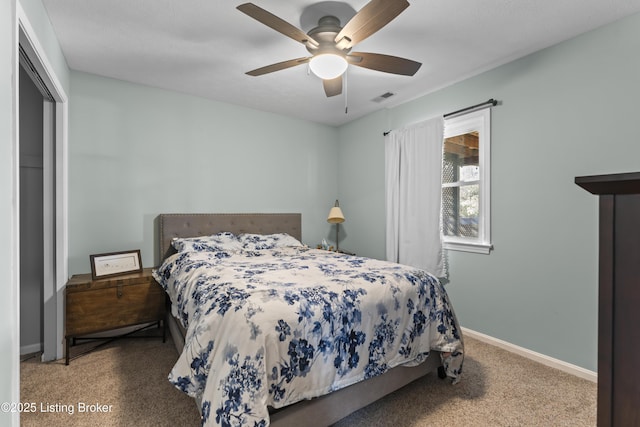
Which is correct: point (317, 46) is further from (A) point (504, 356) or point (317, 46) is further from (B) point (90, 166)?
(A) point (504, 356)

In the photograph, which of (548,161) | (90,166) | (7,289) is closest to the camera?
(7,289)

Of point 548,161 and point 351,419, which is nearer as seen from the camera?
point 351,419

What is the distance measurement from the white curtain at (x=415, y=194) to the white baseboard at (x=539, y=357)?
68cm

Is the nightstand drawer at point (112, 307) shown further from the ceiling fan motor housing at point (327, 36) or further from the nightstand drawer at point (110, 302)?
the ceiling fan motor housing at point (327, 36)

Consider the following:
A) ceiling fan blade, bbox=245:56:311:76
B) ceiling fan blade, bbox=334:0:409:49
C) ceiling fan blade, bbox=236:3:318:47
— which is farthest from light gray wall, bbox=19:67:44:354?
ceiling fan blade, bbox=334:0:409:49

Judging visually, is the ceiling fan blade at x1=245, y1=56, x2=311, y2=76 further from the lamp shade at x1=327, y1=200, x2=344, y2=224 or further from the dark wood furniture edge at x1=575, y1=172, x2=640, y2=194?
the lamp shade at x1=327, y1=200, x2=344, y2=224

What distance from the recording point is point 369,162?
4.21 metres

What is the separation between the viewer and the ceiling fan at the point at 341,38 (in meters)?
1.72

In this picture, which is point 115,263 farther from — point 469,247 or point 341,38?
point 469,247

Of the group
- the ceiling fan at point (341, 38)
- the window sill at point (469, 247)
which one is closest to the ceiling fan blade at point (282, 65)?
the ceiling fan at point (341, 38)

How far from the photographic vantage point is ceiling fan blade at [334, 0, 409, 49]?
64.7 inches

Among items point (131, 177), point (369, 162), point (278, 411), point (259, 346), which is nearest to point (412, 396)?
point (278, 411)

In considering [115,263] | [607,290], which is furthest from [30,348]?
[607,290]

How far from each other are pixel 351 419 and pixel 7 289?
5.91 ft
